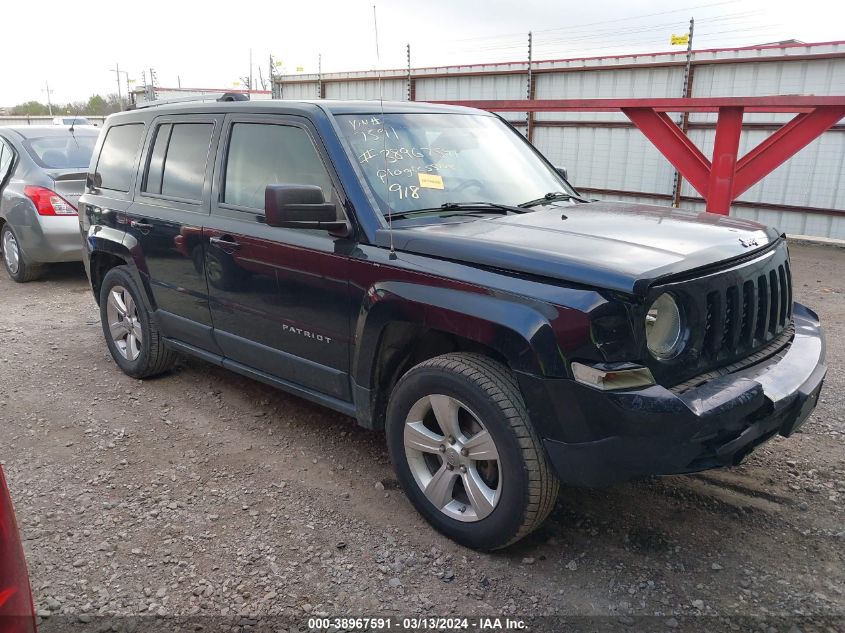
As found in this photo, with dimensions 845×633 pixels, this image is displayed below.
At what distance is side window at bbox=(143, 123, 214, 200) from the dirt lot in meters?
1.44

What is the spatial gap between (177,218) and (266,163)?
810 millimetres

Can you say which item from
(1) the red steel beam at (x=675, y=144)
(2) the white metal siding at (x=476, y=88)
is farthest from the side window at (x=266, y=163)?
(2) the white metal siding at (x=476, y=88)

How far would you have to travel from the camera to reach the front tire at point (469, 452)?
8.73ft

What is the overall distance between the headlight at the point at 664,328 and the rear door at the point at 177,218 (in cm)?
261

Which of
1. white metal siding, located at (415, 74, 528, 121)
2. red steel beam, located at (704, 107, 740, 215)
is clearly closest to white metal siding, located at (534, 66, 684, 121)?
white metal siding, located at (415, 74, 528, 121)

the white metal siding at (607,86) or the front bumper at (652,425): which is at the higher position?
the white metal siding at (607,86)

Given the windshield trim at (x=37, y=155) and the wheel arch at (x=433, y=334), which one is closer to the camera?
the wheel arch at (x=433, y=334)

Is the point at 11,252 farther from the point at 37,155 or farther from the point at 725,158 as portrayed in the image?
the point at 725,158

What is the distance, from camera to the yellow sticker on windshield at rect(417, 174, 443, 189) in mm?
3469

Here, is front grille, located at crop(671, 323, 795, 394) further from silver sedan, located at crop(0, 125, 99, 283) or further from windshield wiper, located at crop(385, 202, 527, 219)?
silver sedan, located at crop(0, 125, 99, 283)

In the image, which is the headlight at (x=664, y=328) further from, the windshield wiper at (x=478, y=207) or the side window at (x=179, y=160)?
the side window at (x=179, y=160)

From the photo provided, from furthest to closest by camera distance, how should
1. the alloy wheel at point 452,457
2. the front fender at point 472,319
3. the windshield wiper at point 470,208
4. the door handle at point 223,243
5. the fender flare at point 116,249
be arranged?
the fender flare at point 116,249
the door handle at point 223,243
the windshield wiper at point 470,208
the alloy wheel at point 452,457
the front fender at point 472,319

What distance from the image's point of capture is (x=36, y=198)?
7.65 m

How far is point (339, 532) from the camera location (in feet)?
10.3
